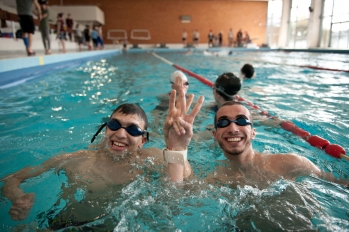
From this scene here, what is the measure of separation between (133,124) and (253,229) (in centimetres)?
117

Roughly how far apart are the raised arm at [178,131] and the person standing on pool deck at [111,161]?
239mm

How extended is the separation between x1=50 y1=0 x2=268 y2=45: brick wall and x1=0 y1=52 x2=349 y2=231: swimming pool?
24239 mm

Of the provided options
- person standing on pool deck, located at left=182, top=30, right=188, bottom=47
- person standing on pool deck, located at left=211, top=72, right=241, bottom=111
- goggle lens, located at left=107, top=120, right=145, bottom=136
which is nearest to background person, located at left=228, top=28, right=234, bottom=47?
person standing on pool deck, located at left=182, top=30, right=188, bottom=47

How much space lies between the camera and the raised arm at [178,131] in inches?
70.2

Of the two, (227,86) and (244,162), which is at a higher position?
(227,86)

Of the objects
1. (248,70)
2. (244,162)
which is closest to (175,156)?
(244,162)

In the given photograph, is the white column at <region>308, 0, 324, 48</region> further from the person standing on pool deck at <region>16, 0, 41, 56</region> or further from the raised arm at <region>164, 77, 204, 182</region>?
the raised arm at <region>164, 77, 204, 182</region>

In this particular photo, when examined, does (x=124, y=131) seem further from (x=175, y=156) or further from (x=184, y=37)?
(x=184, y=37)

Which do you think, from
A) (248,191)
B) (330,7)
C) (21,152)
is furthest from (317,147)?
(330,7)

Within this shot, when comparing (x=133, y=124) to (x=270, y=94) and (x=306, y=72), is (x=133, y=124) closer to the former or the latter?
(x=270, y=94)

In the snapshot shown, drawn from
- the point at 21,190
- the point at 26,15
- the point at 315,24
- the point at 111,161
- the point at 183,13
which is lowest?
the point at 21,190

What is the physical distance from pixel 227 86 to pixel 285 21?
1055 inches

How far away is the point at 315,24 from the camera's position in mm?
22531

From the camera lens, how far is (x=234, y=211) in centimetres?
183
